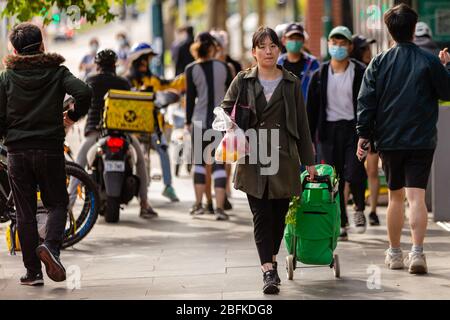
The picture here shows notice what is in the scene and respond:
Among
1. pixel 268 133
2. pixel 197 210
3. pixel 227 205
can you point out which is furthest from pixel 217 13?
pixel 268 133

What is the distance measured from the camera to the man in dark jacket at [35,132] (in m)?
8.75

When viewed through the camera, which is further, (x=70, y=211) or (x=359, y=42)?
(x=359, y=42)

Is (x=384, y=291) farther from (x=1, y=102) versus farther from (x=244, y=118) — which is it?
(x=1, y=102)

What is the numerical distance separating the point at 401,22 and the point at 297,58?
10.0ft

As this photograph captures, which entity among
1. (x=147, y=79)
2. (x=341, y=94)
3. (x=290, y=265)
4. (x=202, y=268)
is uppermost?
(x=147, y=79)

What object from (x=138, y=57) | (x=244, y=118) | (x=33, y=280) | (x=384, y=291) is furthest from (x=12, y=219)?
(x=138, y=57)

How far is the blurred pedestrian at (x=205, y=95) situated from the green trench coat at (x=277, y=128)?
4.41 meters

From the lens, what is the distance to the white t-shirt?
11258 mm

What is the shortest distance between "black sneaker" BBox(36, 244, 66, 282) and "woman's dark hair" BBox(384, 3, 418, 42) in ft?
9.84

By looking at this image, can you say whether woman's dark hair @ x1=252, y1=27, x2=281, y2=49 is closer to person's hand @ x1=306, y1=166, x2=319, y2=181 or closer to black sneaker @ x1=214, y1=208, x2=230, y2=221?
person's hand @ x1=306, y1=166, x2=319, y2=181

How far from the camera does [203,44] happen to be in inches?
515

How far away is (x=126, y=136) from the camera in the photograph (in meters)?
13.1

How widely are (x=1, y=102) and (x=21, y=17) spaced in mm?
3890

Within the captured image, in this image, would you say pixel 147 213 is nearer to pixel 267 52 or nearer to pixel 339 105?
pixel 339 105
